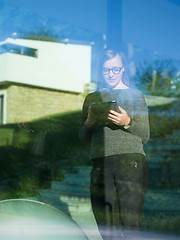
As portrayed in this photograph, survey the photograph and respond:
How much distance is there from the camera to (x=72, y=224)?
105cm

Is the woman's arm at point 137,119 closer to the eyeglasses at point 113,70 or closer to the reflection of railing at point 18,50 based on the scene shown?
the eyeglasses at point 113,70

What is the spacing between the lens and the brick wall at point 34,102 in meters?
1.29

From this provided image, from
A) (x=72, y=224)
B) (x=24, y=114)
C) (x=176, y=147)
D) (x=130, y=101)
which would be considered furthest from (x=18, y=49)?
(x=176, y=147)

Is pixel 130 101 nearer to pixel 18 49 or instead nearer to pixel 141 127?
pixel 141 127

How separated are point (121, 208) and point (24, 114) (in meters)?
0.51

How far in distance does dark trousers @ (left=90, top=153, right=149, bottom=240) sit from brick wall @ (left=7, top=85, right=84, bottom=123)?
10.8 inches

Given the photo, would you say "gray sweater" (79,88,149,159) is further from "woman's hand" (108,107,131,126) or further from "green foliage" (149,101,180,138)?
"green foliage" (149,101,180,138)

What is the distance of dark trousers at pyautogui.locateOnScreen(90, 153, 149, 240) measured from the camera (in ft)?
4.40

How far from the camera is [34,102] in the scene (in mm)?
1320

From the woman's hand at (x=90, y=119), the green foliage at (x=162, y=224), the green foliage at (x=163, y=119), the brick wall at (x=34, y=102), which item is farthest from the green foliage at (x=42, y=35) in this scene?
the green foliage at (x=162, y=224)

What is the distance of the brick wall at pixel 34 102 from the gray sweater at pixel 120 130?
0.07m

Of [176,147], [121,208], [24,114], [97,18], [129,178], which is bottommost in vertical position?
[121,208]

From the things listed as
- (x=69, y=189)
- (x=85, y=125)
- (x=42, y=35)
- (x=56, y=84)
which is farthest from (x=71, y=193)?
(x=42, y=35)

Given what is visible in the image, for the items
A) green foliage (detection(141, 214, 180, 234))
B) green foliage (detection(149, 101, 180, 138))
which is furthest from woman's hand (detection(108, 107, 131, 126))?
green foliage (detection(141, 214, 180, 234))
